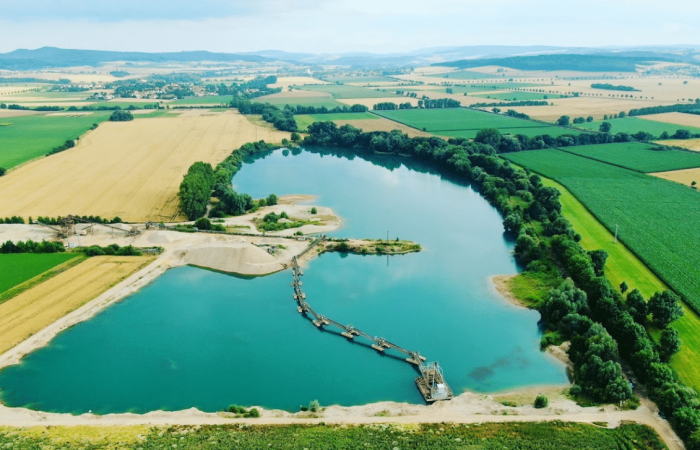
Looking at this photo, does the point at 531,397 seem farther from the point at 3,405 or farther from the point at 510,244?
the point at 3,405

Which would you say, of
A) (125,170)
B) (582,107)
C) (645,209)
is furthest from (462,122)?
(125,170)

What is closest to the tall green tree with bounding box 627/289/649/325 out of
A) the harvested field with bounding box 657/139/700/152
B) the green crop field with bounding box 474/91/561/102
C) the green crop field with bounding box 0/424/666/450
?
the green crop field with bounding box 0/424/666/450

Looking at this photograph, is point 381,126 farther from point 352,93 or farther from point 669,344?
point 669,344

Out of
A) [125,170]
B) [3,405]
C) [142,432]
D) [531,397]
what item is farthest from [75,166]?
[531,397]

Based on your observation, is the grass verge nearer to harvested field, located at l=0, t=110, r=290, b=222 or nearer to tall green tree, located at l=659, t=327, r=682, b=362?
tall green tree, located at l=659, t=327, r=682, b=362

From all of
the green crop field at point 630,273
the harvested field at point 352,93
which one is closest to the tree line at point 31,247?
the green crop field at point 630,273

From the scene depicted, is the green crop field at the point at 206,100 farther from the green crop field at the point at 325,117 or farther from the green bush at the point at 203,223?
the green bush at the point at 203,223
